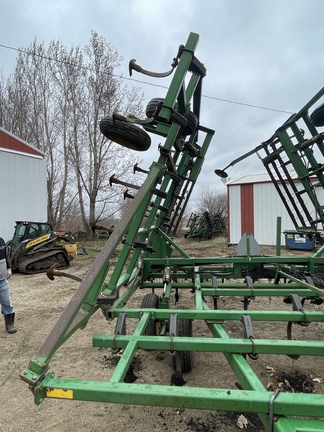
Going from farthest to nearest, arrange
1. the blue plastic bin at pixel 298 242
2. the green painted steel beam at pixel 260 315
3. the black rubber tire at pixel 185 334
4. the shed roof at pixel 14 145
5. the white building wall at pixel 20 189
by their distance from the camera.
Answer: the blue plastic bin at pixel 298 242 < the shed roof at pixel 14 145 < the white building wall at pixel 20 189 < the black rubber tire at pixel 185 334 < the green painted steel beam at pixel 260 315

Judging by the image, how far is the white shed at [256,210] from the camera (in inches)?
685

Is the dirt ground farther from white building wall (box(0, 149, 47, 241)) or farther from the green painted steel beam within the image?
white building wall (box(0, 149, 47, 241))

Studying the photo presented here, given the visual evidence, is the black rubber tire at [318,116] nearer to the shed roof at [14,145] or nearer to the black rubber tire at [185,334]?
the black rubber tire at [185,334]

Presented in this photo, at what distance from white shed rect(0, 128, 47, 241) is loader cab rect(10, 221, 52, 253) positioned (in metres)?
2.63

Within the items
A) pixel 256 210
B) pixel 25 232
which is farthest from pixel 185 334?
pixel 256 210

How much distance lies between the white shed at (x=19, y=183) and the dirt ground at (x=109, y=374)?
885 cm

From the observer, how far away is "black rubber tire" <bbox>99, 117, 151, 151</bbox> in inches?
112

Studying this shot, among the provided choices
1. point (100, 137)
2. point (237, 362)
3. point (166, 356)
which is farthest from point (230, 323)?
point (100, 137)

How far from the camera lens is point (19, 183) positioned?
1353 cm

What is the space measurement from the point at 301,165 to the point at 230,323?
2694 millimetres

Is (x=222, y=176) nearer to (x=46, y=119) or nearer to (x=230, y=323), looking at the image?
(x=230, y=323)

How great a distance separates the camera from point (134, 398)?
1.49 m

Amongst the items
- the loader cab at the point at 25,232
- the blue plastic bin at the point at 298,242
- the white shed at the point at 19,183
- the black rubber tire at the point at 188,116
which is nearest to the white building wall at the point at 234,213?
the blue plastic bin at the point at 298,242

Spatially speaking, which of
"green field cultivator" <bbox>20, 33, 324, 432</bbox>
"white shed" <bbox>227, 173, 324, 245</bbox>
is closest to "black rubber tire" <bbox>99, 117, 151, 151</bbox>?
"green field cultivator" <bbox>20, 33, 324, 432</bbox>
